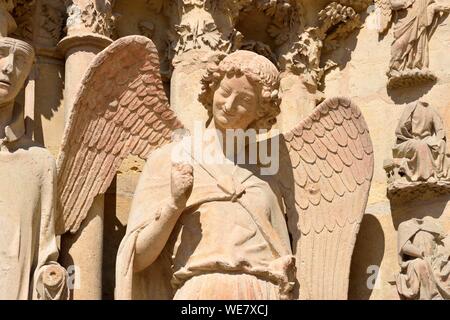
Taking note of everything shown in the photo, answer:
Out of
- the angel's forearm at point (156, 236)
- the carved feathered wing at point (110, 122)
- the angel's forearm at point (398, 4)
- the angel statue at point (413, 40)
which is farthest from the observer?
the angel's forearm at point (398, 4)

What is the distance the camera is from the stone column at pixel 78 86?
30.5 ft

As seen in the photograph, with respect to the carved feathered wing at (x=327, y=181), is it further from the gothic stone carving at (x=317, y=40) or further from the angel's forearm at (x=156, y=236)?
the angel's forearm at (x=156, y=236)

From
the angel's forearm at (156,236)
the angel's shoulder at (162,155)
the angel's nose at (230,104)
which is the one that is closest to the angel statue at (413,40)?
the angel's nose at (230,104)

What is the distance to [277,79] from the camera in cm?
920

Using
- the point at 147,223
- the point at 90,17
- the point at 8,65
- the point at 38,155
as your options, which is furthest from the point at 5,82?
the point at 147,223

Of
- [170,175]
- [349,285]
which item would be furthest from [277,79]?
[349,285]

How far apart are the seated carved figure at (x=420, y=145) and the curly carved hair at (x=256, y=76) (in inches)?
33.4

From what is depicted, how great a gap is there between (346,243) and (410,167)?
56 centimetres

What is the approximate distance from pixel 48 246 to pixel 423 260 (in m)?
2.00

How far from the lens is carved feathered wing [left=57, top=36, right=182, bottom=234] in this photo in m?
9.27

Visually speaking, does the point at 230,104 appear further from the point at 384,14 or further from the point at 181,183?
the point at 384,14

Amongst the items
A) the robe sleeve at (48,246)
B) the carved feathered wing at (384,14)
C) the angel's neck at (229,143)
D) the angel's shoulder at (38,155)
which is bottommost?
the robe sleeve at (48,246)
